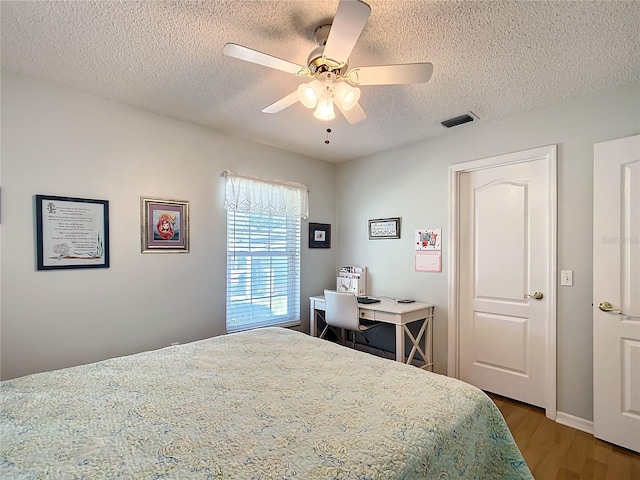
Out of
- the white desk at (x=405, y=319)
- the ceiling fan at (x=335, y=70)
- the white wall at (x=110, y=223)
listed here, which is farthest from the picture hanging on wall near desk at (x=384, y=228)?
the ceiling fan at (x=335, y=70)

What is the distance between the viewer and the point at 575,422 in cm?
231

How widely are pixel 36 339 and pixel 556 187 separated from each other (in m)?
3.79

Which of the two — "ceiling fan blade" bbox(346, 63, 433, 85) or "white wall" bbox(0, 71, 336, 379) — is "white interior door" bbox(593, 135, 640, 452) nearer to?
"ceiling fan blade" bbox(346, 63, 433, 85)

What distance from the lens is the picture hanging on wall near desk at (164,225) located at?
2580mm

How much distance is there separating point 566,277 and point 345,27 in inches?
91.7

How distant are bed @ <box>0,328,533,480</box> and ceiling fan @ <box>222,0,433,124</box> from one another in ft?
4.59

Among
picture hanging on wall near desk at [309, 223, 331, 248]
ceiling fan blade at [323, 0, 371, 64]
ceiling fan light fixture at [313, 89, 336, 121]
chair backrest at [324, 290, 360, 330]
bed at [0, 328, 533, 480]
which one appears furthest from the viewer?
picture hanging on wall near desk at [309, 223, 331, 248]

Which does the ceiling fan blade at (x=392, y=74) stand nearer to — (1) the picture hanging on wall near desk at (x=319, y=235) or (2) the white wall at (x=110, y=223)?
(2) the white wall at (x=110, y=223)

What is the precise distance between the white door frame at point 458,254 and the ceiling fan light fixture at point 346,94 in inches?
67.0

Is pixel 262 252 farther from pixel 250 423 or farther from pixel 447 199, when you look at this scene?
pixel 250 423

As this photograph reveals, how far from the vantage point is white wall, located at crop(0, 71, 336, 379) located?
2.04 m

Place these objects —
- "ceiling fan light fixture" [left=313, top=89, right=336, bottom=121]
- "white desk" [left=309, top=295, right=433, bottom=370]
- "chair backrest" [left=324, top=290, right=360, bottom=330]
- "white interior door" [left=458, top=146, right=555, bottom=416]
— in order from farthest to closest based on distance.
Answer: "chair backrest" [left=324, top=290, right=360, bottom=330], "white desk" [left=309, top=295, right=433, bottom=370], "white interior door" [left=458, top=146, right=555, bottom=416], "ceiling fan light fixture" [left=313, top=89, right=336, bottom=121]

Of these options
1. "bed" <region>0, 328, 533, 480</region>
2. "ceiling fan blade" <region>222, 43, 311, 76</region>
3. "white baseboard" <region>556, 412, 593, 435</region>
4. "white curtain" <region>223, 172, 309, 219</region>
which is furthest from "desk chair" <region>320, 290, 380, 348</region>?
"ceiling fan blade" <region>222, 43, 311, 76</region>

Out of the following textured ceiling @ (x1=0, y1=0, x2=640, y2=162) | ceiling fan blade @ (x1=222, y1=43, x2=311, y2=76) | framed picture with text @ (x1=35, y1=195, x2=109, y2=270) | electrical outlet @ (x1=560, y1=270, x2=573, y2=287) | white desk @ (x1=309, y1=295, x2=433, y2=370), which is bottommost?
white desk @ (x1=309, y1=295, x2=433, y2=370)
